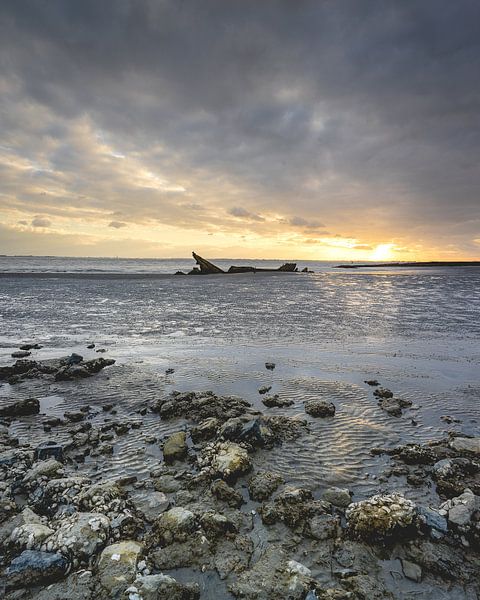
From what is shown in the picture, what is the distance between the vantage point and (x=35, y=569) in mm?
3574

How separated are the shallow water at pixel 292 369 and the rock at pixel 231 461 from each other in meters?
0.51

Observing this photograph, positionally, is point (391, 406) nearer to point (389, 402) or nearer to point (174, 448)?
point (389, 402)

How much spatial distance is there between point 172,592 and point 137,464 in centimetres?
261

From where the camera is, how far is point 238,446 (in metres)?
5.90

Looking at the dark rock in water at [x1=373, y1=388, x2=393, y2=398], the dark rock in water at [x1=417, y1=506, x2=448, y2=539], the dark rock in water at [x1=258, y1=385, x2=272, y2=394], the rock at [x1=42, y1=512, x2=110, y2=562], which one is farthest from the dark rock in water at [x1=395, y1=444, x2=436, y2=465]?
the rock at [x1=42, y1=512, x2=110, y2=562]

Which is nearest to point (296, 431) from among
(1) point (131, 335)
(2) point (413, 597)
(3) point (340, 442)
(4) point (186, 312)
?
(3) point (340, 442)

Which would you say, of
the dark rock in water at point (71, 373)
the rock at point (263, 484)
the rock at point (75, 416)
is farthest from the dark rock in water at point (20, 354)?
the rock at point (263, 484)

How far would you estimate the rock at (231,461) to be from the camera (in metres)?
5.29

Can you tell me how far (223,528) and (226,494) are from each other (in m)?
0.60

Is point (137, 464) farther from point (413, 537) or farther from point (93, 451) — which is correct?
point (413, 537)

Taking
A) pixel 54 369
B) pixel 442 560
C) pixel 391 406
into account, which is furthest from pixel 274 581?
pixel 54 369

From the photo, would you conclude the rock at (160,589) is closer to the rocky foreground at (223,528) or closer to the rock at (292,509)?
the rocky foreground at (223,528)

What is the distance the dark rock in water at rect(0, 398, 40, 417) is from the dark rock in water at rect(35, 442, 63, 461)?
2067mm

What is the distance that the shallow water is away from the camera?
19.7 ft
